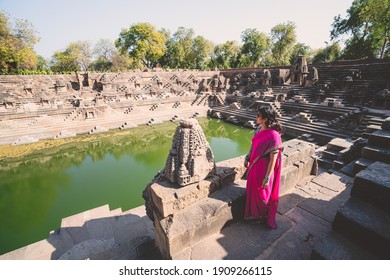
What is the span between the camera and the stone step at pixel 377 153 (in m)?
3.52

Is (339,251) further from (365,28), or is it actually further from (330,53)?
(330,53)

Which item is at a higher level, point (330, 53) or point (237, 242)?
point (330, 53)

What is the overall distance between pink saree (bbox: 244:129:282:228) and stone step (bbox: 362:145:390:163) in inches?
107

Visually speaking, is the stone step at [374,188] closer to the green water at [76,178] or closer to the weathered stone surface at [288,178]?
the weathered stone surface at [288,178]

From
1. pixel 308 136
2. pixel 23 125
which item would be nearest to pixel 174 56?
pixel 23 125

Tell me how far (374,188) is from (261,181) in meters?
1.21

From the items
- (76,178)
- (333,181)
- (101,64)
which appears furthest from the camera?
(101,64)

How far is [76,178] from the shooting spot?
8.08 meters

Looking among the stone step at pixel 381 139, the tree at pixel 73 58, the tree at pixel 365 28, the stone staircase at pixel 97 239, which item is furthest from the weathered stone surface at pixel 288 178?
the tree at pixel 73 58

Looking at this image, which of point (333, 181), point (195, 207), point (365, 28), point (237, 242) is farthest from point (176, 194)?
point (365, 28)

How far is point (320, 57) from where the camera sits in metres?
40.3

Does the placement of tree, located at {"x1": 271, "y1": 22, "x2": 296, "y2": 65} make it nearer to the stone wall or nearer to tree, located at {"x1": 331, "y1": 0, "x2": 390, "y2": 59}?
tree, located at {"x1": 331, "y1": 0, "x2": 390, "y2": 59}

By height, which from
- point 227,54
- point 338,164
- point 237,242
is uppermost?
point 227,54

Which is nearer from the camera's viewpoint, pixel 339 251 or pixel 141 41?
pixel 339 251
